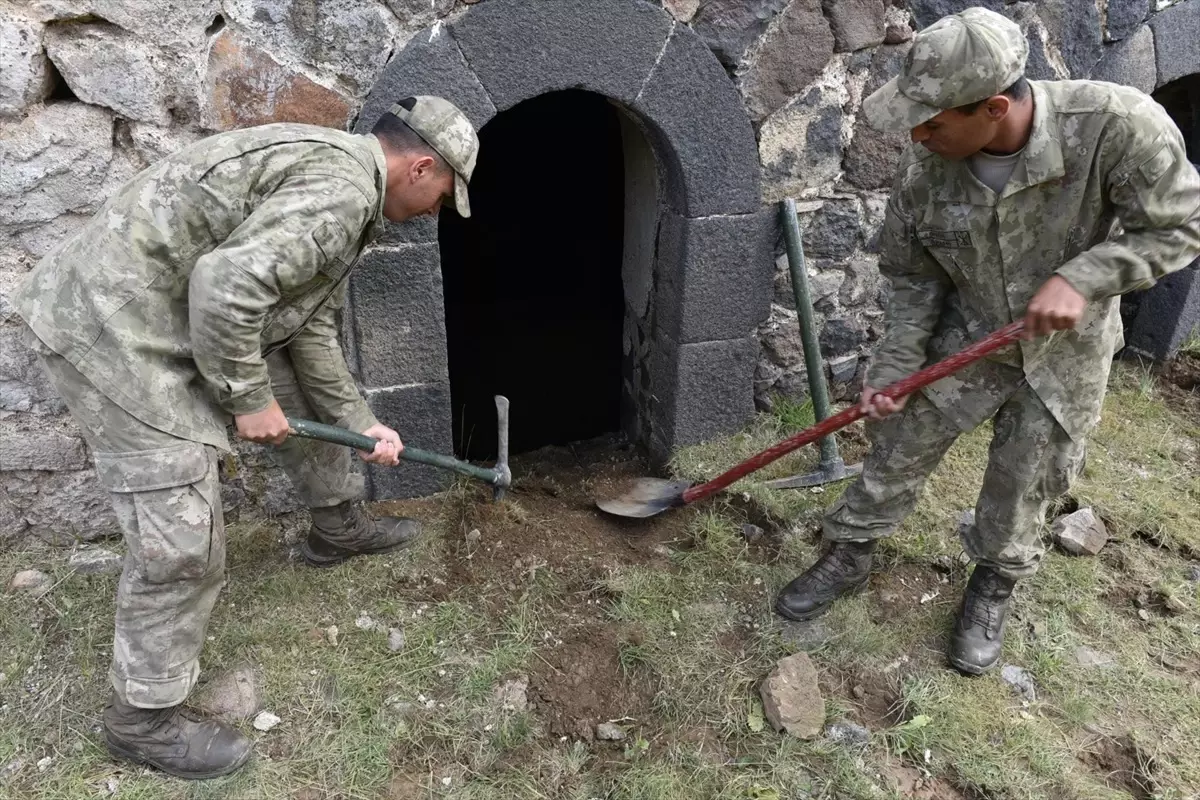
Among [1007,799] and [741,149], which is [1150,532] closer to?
[1007,799]

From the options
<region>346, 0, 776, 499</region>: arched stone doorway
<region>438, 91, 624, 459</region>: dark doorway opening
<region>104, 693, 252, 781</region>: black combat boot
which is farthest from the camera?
<region>438, 91, 624, 459</region>: dark doorway opening

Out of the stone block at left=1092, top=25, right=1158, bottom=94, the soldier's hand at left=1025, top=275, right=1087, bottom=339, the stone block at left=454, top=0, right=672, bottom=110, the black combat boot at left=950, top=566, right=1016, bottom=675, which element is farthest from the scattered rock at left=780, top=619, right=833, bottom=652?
the stone block at left=1092, top=25, right=1158, bottom=94

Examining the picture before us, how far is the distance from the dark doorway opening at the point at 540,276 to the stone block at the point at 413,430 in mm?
2205

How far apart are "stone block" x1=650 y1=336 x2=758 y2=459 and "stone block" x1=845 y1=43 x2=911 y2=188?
2.76ft

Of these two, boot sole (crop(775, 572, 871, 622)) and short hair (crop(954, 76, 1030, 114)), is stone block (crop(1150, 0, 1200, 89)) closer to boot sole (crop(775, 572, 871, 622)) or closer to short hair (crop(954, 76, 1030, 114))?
short hair (crop(954, 76, 1030, 114))

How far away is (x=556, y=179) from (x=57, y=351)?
5149 mm

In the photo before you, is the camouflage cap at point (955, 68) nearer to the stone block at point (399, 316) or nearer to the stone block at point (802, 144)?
the stone block at point (802, 144)

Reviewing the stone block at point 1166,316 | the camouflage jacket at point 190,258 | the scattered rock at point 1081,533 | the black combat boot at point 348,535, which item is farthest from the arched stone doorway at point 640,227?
the stone block at point 1166,316

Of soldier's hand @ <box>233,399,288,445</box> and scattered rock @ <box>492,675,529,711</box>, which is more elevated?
soldier's hand @ <box>233,399,288,445</box>

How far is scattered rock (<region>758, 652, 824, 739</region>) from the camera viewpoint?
2.51m

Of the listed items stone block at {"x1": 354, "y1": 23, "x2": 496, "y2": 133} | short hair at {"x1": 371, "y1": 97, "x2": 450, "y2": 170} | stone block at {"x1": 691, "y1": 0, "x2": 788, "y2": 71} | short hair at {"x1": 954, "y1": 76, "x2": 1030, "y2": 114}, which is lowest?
short hair at {"x1": 371, "y1": 97, "x2": 450, "y2": 170}

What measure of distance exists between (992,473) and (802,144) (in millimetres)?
1575

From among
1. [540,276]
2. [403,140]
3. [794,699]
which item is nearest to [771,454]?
[794,699]

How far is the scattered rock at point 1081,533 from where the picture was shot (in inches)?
129
